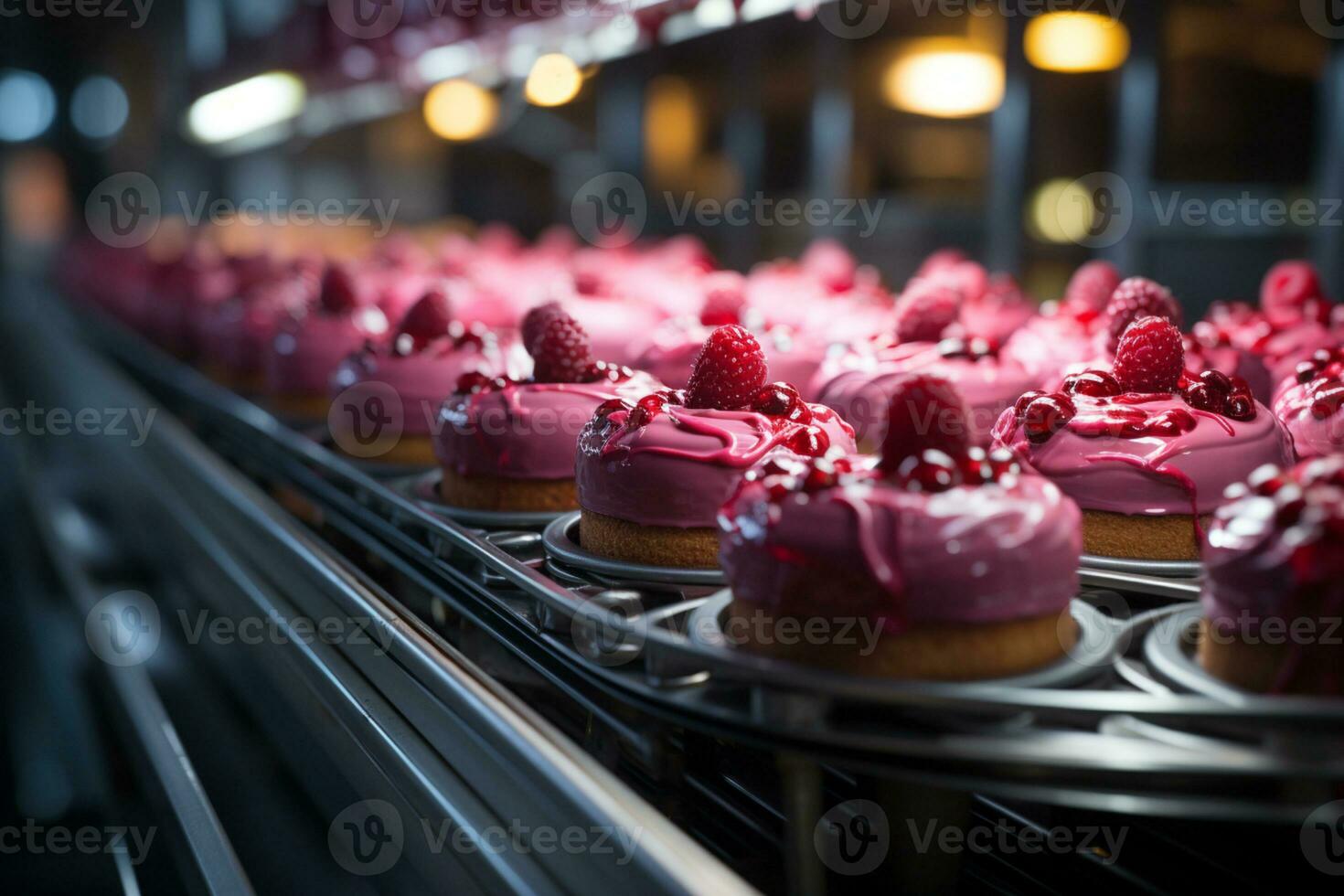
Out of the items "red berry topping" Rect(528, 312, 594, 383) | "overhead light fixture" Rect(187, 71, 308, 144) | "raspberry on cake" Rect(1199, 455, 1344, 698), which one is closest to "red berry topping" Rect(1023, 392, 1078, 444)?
"raspberry on cake" Rect(1199, 455, 1344, 698)

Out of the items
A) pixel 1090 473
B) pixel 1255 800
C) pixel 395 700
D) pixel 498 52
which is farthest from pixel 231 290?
pixel 1255 800

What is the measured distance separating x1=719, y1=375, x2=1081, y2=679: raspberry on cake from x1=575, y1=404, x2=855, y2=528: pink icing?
0.27 meters

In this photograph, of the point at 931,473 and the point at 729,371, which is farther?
the point at 729,371

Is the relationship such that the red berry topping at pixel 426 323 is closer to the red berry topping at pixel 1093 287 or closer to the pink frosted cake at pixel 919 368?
the pink frosted cake at pixel 919 368

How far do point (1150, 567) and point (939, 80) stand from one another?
177 inches

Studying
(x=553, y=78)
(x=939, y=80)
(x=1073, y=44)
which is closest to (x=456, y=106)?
(x=553, y=78)

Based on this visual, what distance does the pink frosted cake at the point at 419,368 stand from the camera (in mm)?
2221

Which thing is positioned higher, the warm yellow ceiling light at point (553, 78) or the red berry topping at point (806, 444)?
the warm yellow ceiling light at point (553, 78)

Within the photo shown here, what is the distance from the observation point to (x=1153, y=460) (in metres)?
1.36

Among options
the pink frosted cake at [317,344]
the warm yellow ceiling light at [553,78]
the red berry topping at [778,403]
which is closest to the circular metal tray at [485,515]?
the red berry topping at [778,403]

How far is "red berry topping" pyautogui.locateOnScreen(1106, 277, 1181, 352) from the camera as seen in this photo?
1681 mm

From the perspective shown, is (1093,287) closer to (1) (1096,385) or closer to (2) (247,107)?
(1) (1096,385)

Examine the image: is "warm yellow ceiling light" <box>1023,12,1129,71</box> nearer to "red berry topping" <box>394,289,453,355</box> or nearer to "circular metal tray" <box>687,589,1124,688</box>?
"red berry topping" <box>394,289,453,355</box>

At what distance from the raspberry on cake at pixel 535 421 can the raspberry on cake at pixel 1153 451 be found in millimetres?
649
